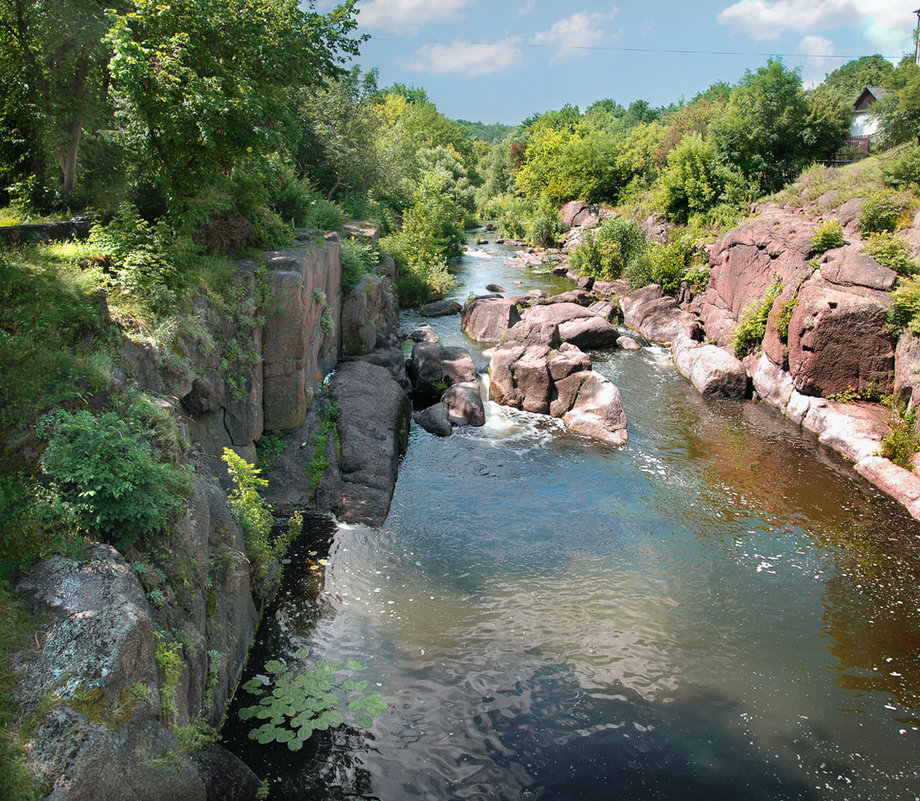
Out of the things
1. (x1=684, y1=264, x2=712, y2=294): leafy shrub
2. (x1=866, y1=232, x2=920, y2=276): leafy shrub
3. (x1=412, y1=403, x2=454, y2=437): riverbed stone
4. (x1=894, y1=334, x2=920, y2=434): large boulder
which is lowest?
(x1=412, y1=403, x2=454, y2=437): riverbed stone

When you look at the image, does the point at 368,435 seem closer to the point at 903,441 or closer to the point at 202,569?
the point at 202,569

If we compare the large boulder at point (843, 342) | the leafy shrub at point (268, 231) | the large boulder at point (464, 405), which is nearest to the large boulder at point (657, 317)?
the large boulder at point (843, 342)

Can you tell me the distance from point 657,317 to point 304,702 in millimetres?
21091

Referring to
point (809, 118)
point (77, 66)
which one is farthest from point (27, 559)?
point (809, 118)

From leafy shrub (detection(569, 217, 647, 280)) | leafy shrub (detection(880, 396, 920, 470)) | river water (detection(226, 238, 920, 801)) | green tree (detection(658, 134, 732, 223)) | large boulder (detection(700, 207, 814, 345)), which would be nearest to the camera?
river water (detection(226, 238, 920, 801))

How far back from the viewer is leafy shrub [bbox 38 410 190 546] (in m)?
5.62

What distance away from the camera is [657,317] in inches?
982

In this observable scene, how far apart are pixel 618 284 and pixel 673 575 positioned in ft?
72.1

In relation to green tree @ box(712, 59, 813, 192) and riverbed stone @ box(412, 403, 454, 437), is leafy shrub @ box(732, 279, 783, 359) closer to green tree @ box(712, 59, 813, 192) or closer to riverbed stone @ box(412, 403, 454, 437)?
riverbed stone @ box(412, 403, 454, 437)

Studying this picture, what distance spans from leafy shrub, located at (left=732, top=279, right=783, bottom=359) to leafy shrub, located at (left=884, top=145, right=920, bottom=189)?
4.63 m

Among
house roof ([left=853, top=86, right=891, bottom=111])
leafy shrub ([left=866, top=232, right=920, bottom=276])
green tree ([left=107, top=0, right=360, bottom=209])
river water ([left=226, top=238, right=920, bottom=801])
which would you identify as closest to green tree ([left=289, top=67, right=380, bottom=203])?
green tree ([left=107, top=0, right=360, bottom=209])

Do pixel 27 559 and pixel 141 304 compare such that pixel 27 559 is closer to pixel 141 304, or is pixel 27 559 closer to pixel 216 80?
pixel 141 304

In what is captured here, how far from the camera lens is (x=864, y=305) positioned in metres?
15.6

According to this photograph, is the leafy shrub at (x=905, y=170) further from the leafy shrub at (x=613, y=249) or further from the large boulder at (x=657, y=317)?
the leafy shrub at (x=613, y=249)
